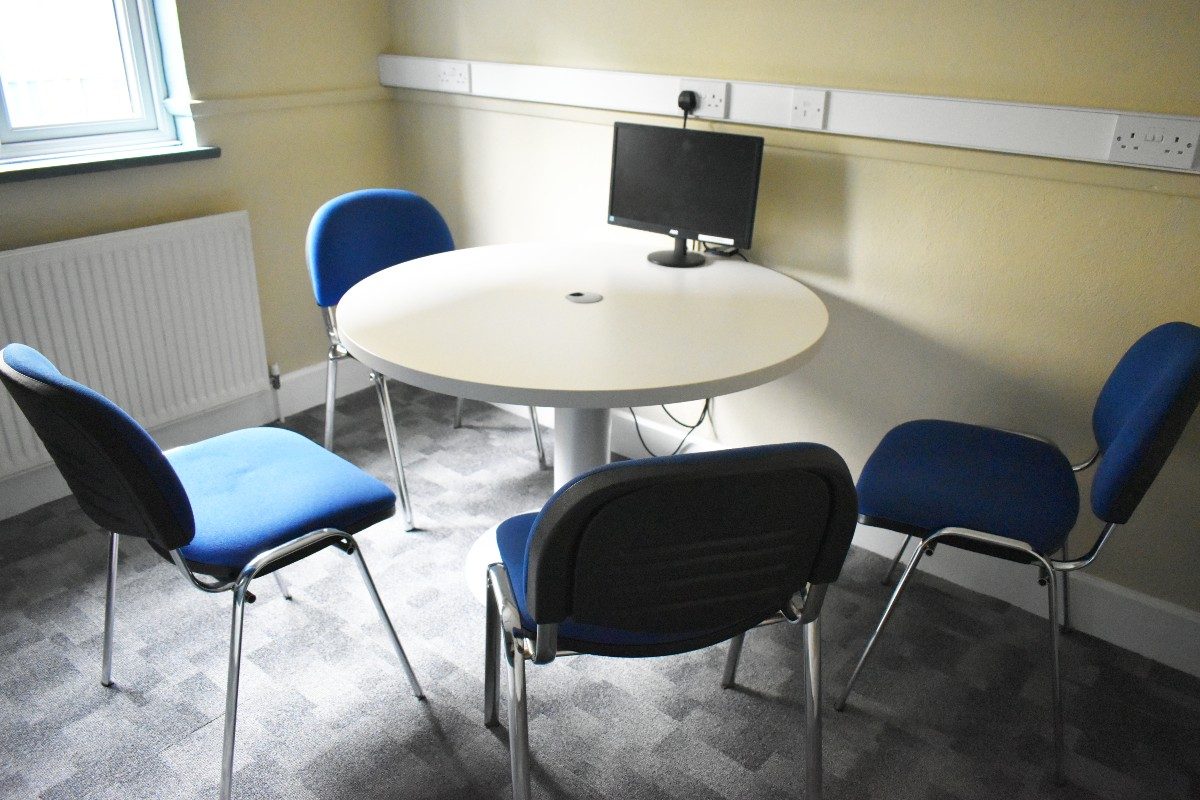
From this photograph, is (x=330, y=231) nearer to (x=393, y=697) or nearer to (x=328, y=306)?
(x=328, y=306)

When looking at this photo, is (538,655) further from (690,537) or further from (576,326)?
(576,326)

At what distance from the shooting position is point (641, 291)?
2211mm

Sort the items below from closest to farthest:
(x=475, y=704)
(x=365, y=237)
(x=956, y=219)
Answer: (x=475, y=704) → (x=956, y=219) → (x=365, y=237)

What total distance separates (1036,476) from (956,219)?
66cm

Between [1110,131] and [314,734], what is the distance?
6.89 ft

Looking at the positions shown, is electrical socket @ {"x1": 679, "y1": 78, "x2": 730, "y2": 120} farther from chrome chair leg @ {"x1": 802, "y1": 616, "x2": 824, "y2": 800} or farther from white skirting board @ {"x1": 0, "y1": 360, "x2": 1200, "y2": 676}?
chrome chair leg @ {"x1": 802, "y1": 616, "x2": 824, "y2": 800}

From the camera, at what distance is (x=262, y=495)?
5.76 feet

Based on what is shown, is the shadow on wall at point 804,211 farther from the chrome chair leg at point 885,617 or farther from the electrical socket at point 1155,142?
the chrome chair leg at point 885,617

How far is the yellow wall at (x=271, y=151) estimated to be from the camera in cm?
264

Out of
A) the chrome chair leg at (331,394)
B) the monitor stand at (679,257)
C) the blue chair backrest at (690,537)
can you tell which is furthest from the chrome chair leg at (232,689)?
the monitor stand at (679,257)

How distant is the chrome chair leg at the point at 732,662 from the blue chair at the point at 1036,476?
239 millimetres

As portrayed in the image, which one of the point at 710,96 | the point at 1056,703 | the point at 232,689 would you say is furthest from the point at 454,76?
the point at 1056,703

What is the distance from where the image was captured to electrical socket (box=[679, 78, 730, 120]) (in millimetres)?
2459

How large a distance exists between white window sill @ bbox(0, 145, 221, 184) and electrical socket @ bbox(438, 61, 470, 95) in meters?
0.79
